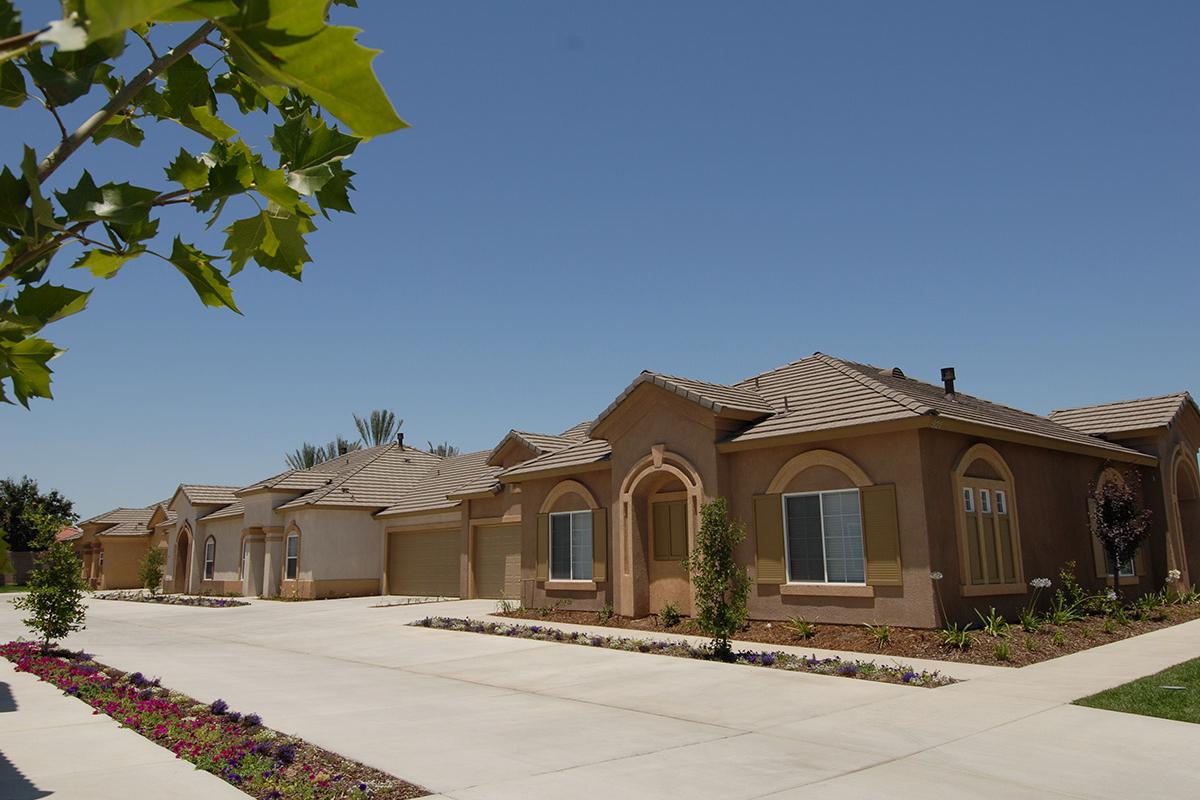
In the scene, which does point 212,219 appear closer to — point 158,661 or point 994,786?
point 994,786

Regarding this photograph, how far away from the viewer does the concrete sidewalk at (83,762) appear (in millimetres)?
6531

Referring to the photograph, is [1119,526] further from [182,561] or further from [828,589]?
[182,561]

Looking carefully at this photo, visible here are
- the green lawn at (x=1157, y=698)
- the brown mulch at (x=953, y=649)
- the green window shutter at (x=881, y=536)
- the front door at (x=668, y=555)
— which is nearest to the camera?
the green lawn at (x=1157, y=698)

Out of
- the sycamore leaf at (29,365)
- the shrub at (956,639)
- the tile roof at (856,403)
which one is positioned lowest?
the shrub at (956,639)

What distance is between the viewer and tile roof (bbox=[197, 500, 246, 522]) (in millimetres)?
36656

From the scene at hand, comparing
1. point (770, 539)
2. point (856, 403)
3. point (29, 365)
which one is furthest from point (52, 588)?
point (29, 365)

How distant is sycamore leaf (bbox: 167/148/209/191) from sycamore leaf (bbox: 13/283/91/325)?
37cm

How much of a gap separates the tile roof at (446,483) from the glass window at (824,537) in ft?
44.4

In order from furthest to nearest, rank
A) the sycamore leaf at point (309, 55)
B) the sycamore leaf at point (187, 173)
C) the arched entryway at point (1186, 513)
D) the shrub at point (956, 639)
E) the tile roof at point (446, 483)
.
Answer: the tile roof at point (446, 483)
the arched entryway at point (1186, 513)
the shrub at point (956, 639)
the sycamore leaf at point (187, 173)
the sycamore leaf at point (309, 55)

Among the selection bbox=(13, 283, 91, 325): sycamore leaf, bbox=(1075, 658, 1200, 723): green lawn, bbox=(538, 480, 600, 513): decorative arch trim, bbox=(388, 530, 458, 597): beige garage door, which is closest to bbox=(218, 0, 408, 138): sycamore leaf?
bbox=(13, 283, 91, 325): sycamore leaf

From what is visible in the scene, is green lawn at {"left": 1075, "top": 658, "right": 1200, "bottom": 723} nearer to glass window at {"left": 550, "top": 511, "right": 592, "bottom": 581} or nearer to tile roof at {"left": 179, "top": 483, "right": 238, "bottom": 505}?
glass window at {"left": 550, "top": 511, "right": 592, "bottom": 581}

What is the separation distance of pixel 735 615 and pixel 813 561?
2887 millimetres

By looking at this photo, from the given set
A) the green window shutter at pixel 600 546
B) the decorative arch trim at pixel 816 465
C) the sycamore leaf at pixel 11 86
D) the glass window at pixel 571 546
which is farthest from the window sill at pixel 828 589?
the sycamore leaf at pixel 11 86

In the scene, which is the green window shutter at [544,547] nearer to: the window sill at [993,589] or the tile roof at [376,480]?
the window sill at [993,589]
